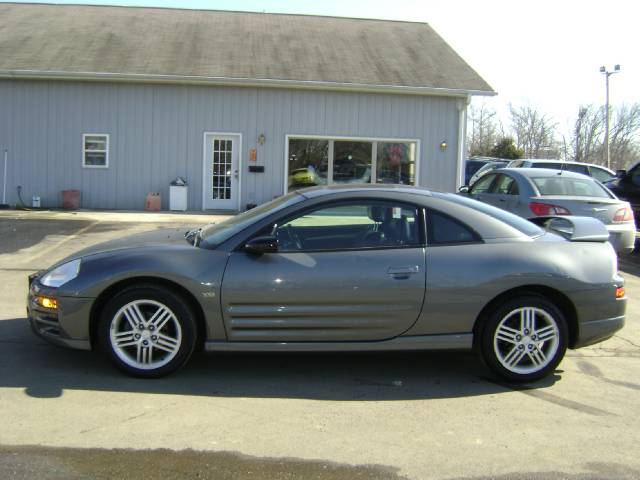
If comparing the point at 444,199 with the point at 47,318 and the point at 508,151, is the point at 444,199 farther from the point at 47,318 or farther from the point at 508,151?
the point at 508,151

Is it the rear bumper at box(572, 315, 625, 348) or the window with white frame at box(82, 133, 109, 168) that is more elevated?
the window with white frame at box(82, 133, 109, 168)

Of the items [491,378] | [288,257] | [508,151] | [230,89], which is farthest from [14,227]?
[508,151]

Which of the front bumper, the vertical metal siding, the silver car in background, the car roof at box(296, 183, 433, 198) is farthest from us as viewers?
the vertical metal siding

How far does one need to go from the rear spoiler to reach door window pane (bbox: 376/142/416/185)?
483 inches

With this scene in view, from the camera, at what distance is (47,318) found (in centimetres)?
482

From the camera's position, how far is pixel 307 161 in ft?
57.9

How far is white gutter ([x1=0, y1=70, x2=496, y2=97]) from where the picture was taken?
16.3m

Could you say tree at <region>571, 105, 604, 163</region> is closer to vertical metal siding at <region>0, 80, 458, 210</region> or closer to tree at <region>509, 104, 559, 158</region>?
tree at <region>509, 104, 559, 158</region>

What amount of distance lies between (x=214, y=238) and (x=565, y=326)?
8.98 ft

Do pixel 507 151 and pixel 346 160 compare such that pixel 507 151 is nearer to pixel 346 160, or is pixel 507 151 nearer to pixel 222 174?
pixel 346 160

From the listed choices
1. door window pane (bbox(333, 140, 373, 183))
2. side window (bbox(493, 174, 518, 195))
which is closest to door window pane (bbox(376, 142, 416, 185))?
door window pane (bbox(333, 140, 373, 183))

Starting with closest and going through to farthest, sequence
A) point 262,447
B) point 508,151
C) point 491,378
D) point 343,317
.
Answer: point 262,447, point 343,317, point 491,378, point 508,151

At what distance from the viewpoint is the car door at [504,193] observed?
976 centimetres

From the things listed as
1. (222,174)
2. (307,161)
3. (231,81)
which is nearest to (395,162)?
(307,161)
